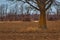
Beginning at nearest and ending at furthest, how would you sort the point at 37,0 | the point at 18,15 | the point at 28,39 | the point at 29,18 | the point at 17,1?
the point at 28,39 → the point at 37,0 → the point at 17,1 → the point at 29,18 → the point at 18,15

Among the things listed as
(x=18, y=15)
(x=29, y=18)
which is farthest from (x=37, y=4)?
(x=18, y=15)

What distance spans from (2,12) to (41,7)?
32.3 meters

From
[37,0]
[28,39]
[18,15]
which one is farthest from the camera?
[18,15]

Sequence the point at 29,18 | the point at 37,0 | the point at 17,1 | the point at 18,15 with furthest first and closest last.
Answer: the point at 18,15 < the point at 29,18 < the point at 17,1 < the point at 37,0

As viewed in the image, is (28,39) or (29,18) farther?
(29,18)

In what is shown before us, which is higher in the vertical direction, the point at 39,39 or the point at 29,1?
the point at 29,1

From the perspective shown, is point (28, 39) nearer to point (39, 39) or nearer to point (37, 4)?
point (39, 39)

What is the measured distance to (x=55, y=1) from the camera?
2402 cm

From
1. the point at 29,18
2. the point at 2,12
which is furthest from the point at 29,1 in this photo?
the point at 2,12

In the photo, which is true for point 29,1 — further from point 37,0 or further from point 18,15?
point 18,15

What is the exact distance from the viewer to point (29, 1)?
2380 centimetres

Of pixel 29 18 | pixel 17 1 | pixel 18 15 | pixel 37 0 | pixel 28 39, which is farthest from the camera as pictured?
pixel 18 15

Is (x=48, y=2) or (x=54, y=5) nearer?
(x=48, y=2)

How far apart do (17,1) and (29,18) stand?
71.7 feet
